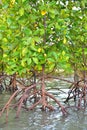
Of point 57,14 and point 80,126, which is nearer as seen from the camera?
point 80,126

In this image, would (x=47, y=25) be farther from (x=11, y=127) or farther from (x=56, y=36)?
Result: (x=11, y=127)

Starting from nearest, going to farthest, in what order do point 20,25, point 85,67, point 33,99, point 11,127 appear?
point 11,127
point 20,25
point 85,67
point 33,99

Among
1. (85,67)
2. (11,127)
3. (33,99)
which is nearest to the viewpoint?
(11,127)

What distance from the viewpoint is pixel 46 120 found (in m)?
6.66

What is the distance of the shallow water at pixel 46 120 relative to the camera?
20.3 ft

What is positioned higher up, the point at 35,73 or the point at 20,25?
the point at 20,25

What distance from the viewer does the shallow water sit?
618 cm

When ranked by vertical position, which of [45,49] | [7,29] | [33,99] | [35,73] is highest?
[7,29]

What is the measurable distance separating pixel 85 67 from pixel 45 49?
53.3 inches

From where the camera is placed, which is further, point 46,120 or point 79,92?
point 79,92

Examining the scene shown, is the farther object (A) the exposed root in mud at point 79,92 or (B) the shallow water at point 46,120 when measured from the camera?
(A) the exposed root in mud at point 79,92

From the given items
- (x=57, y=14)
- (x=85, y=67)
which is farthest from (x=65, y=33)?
(x=85, y=67)

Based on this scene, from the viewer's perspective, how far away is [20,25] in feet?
21.8

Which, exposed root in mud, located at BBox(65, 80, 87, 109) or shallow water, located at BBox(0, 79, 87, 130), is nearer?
shallow water, located at BBox(0, 79, 87, 130)
